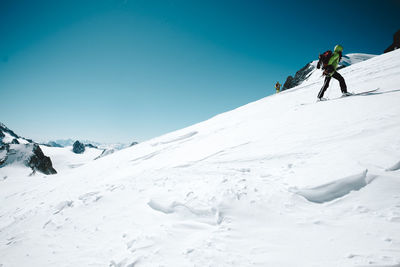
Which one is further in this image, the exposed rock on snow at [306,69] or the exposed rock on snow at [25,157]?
the exposed rock on snow at [306,69]

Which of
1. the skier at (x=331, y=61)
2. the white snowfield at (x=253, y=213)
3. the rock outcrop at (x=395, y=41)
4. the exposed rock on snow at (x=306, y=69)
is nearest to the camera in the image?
the white snowfield at (x=253, y=213)

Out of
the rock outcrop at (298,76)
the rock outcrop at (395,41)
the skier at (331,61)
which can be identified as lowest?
the skier at (331,61)

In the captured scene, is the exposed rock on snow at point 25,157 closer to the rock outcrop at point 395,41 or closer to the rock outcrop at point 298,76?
the rock outcrop at point 298,76

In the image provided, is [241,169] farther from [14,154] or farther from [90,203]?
[14,154]

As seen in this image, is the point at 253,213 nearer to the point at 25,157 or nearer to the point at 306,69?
the point at 25,157

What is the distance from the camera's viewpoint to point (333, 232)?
1978mm

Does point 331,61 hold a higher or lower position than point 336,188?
higher

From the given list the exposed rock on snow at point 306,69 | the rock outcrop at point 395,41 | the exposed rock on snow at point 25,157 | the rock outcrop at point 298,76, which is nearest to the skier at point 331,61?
the exposed rock on snow at point 25,157

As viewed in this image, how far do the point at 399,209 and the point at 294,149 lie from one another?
2.04 metres

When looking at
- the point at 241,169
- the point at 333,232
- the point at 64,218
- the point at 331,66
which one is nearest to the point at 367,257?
the point at 333,232

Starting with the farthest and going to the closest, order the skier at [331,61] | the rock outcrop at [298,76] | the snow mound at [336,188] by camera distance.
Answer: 1. the rock outcrop at [298,76]
2. the skier at [331,61]
3. the snow mound at [336,188]

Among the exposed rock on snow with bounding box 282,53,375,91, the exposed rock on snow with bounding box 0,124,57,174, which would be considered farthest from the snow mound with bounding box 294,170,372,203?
the exposed rock on snow with bounding box 282,53,375,91

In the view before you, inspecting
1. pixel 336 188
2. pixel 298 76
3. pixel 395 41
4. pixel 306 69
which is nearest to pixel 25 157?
pixel 336 188

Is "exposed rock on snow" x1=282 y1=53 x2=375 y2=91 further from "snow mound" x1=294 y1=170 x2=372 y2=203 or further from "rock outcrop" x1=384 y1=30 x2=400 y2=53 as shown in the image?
"snow mound" x1=294 y1=170 x2=372 y2=203
